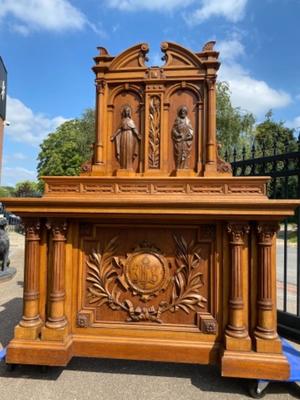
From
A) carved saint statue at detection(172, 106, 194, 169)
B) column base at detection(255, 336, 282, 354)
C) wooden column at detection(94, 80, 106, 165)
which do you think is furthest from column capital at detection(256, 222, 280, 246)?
wooden column at detection(94, 80, 106, 165)

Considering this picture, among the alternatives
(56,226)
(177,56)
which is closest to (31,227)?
(56,226)

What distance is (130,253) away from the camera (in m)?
3.15

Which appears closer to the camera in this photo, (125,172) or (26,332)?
(26,332)

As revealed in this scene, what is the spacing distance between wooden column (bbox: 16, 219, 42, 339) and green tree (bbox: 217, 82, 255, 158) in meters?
18.8

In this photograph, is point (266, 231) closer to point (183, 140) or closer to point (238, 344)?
point (238, 344)

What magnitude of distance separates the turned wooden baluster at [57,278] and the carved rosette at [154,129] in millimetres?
1217

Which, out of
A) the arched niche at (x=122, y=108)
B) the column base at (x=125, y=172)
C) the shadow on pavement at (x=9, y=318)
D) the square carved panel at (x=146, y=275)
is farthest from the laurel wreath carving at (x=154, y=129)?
the shadow on pavement at (x=9, y=318)

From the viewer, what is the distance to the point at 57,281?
303cm

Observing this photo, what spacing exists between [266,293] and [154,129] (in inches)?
80.7

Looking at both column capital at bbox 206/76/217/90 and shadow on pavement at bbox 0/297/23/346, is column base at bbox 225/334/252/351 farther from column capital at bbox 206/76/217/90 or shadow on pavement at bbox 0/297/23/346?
shadow on pavement at bbox 0/297/23/346

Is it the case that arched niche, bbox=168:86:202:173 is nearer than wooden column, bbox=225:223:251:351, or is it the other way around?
wooden column, bbox=225:223:251:351

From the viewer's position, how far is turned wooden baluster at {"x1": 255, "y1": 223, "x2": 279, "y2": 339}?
284 centimetres

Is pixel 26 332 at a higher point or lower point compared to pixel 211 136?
lower

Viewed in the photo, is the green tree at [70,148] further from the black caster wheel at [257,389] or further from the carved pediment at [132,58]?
the black caster wheel at [257,389]
